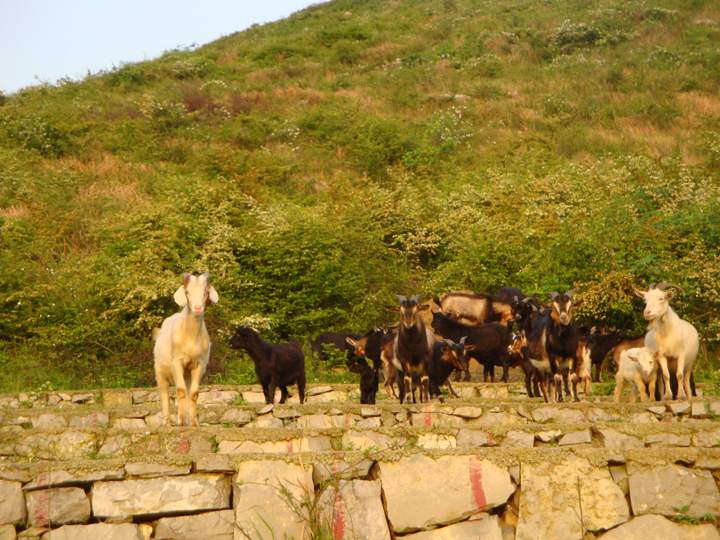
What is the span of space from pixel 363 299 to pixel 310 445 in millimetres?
12340

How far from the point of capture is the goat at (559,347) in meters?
10.8

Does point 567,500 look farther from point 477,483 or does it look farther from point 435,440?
point 435,440

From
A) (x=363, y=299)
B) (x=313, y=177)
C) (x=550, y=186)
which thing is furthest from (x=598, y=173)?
(x=313, y=177)

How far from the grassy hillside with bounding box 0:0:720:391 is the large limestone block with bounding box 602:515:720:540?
412 inches

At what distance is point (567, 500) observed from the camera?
17.1ft

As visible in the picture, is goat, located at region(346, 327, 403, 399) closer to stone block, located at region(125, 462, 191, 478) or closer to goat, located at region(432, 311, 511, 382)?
goat, located at region(432, 311, 511, 382)

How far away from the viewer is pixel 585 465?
530cm

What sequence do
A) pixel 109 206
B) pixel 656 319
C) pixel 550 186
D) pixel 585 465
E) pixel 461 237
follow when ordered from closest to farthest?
1. pixel 585 465
2. pixel 656 319
3. pixel 461 237
4. pixel 550 186
5. pixel 109 206

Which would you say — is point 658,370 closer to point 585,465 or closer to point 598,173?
point 585,465

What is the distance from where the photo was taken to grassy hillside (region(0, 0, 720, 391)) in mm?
17281

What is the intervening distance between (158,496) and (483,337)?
9.61 meters

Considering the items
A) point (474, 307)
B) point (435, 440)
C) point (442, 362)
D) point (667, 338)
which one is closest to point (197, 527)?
point (435, 440)

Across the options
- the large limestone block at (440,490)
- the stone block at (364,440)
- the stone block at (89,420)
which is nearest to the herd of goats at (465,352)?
the stone block at (89,420)

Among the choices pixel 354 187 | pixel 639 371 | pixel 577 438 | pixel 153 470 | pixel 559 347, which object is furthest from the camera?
pixel 354 187
